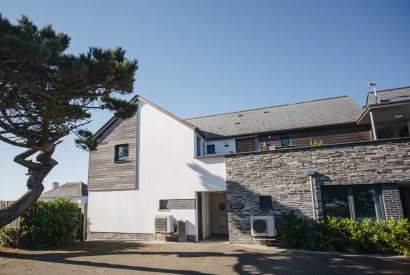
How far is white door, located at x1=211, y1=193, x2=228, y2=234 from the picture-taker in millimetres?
16125

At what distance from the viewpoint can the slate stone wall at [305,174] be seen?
35.3 ft

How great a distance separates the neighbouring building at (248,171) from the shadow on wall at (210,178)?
5 centimetres

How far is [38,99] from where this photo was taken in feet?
30.7

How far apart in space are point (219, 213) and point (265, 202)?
4.74m

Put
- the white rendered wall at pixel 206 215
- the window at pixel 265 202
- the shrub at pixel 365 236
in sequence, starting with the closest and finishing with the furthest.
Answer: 1. the shrub at pixel 365 236
2. the window at pixel 265 202
3. the white rendered wall at pixel 206 215

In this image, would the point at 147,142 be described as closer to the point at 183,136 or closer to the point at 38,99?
the point at 183,136

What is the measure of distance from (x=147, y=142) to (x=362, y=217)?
1115 centimetres

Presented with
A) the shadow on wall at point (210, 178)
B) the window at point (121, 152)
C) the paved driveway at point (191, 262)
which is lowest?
the paved driveway at point (191, 262)

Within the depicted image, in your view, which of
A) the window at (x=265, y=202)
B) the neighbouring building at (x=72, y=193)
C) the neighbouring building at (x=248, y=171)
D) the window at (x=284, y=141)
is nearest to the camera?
the neighbouring building at (x=248, y=171)

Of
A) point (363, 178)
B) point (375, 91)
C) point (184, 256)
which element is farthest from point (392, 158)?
point (184, 256)

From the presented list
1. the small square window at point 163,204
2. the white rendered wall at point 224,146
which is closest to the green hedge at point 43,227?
the small square window at point 163,204

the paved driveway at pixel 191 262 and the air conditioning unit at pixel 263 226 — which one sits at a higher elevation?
the air conditioning unit at pixel 263 226

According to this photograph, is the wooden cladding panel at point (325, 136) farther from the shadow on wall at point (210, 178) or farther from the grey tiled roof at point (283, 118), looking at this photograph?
the shadow on wall at point (210, 178)

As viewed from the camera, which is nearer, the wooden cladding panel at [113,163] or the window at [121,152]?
the wooden cladding panel at [113,163]
